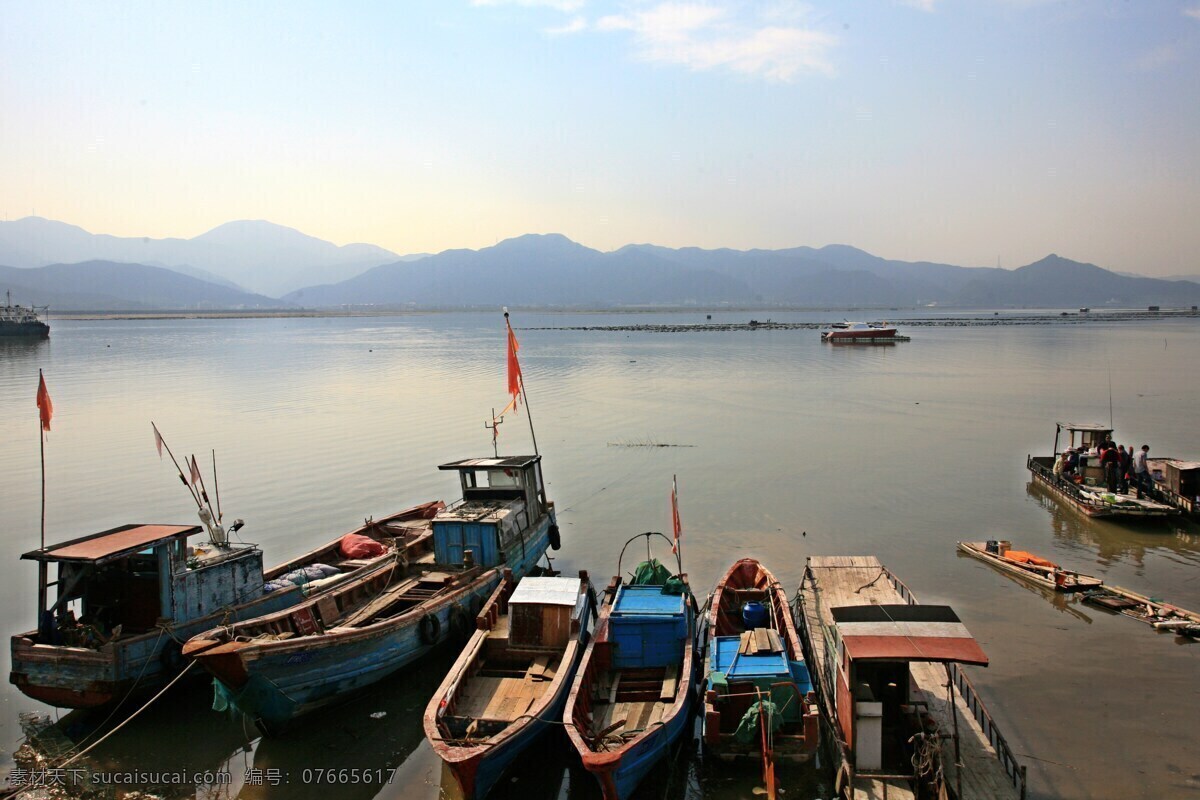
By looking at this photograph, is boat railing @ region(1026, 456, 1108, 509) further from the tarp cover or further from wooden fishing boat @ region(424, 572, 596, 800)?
the tarp cover

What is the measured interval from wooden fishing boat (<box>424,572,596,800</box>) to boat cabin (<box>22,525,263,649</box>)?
5451mm

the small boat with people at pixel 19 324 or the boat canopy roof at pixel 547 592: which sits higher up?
the small boat with people at pixel 19 324

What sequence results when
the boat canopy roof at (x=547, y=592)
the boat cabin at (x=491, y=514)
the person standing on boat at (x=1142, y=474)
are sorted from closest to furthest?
the boat canopy roof at (x=547, y=592) < the boat cabin at (x=491, y=514) < the person standing on boat at (x=1142, y=474)

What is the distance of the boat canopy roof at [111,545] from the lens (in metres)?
13.3

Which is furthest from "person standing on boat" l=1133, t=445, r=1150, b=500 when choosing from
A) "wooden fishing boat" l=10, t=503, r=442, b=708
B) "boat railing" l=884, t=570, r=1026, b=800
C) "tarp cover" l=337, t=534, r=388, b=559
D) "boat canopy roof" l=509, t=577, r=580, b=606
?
"wooden fishing boat" l=10, t=503, r=442, b=708

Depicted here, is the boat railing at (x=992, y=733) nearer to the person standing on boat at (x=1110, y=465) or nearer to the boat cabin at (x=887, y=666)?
the boat cabin at (x=887, y=666)

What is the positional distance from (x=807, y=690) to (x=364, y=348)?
103 m

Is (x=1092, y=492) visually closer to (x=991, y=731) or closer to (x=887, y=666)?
(x=991, y=731)

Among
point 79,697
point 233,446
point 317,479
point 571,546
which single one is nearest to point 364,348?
point 233,446

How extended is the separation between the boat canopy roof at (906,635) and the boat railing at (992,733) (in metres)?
0.39

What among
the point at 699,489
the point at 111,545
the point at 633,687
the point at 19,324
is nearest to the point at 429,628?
the point at 633,687

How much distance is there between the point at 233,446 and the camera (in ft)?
121

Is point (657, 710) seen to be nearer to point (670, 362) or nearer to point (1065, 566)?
point (1065, 566)

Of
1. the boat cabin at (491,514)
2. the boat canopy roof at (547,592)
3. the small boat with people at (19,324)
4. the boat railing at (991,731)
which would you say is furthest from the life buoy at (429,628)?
the small boat with people at (19,324)
